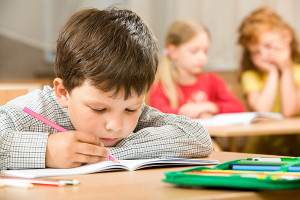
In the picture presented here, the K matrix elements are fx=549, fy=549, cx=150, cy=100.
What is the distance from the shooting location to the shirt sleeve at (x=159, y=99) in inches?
127

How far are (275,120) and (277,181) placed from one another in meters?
2.54

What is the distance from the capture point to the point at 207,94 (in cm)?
352

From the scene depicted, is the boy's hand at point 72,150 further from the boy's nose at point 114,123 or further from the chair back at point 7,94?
the chair back at point 7,94

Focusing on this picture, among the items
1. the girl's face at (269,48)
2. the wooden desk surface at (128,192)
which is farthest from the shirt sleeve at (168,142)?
the girl's face at (269,48)

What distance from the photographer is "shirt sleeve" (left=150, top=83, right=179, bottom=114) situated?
10.5 feet

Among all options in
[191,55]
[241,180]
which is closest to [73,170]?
[241,180]

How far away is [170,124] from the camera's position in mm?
1317

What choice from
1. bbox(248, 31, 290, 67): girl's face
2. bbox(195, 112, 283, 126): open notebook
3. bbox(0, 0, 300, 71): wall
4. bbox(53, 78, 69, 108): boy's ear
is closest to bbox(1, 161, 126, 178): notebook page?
bbox(53, 78, 69, 108): boy's ear

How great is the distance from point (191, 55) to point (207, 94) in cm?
27

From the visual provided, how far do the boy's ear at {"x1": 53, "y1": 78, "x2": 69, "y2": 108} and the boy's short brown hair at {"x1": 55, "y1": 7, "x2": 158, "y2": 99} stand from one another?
0.01 metres

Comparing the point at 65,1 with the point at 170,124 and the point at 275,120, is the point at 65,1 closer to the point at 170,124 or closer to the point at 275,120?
the point at 275,120

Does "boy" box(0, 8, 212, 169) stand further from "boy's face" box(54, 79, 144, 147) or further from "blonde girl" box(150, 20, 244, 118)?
"blonde girl" box(150, 20, 244, 118)

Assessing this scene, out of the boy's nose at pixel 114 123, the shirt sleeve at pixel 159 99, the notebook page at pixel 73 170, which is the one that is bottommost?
the notebook page at pixel 73 170

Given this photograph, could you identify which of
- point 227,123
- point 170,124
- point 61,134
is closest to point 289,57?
point 227,123
